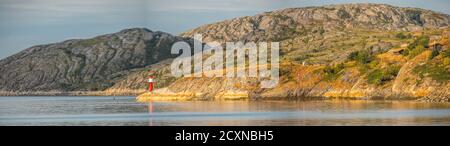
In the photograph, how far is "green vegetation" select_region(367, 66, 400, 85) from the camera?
15062 cm

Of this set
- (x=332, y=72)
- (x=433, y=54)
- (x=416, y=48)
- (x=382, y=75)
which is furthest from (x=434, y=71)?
(x=332, y=72)

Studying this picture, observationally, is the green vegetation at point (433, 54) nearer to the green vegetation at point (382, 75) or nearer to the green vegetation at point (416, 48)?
the green vegetation at point (416, 48)

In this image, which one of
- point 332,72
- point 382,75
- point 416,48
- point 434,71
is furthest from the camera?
point 332,72

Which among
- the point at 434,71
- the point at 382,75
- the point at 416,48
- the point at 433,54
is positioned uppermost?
the point at 416,48

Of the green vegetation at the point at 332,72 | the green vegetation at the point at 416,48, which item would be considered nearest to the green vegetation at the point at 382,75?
the green vegetation at the point at 416,48

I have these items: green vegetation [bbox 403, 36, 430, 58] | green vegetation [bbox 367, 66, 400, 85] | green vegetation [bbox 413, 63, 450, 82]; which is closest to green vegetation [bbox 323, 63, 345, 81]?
green vegetation [bbox 367, 66, 400, 85]

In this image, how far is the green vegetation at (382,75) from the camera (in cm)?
15062

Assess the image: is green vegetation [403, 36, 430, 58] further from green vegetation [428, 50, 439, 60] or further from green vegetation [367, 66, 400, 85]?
green vegetation [367, 66, 400, 85]

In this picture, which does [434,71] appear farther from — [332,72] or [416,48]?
[332,72]

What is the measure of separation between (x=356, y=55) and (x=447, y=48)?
34.1 metres

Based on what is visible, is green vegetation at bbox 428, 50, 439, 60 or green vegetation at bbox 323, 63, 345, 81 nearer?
green vegetation at bbox 428, 50, 439, 60

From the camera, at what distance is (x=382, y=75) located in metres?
153
